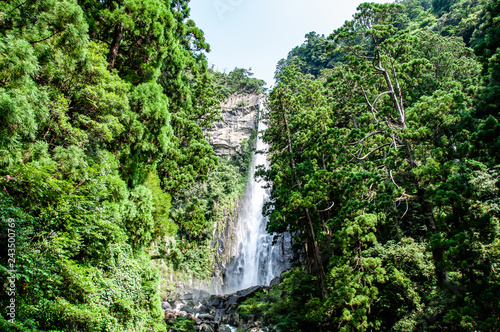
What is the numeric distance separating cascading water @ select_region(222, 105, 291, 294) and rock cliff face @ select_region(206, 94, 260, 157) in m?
8.04

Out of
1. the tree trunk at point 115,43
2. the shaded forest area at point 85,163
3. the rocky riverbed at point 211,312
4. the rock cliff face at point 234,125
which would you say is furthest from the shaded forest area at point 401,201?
the rock cliff face at point 234,125

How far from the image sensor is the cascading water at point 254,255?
22.3 metres

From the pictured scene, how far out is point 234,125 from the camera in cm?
3669

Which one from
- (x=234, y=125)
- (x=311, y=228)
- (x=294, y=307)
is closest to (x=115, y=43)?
(x=311, y=228)

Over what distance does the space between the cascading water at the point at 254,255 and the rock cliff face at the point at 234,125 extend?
8044 mm

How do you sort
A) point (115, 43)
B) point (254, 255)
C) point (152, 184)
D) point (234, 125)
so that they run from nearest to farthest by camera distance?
point (115, 43) → point (152, 184) → point (254, 255) → point (234, 125)

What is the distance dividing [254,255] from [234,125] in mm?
18017

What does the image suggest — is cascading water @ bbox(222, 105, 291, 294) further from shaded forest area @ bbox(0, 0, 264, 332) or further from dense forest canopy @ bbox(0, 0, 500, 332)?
shaded forest area @ bbox(0, 0, 264, 332)

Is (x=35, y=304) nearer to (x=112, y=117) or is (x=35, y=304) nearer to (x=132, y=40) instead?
(x=112, y=117)

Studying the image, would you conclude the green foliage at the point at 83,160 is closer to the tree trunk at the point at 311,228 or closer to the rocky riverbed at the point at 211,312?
the rocky riverbed at the point at 211,312

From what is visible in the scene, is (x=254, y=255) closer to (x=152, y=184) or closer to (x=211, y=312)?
(x=211, y=312)

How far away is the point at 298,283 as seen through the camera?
39.9 feet

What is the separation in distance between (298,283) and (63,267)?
31.3ft

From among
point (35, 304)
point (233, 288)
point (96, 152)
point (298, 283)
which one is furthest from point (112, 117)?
point (233, 288)
